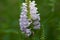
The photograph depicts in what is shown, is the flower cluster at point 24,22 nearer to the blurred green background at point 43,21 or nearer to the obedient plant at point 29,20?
the obedient plant at point 29,20

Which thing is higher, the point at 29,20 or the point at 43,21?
the point at 29,20

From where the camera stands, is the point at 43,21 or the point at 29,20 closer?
the point at 29,20

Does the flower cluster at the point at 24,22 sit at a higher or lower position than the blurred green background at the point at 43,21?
higher

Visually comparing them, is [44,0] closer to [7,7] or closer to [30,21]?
[7,7]

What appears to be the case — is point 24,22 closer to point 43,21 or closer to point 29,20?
point 29,20

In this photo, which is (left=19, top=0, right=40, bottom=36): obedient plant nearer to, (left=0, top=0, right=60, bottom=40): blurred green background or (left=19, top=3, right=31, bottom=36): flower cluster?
(left=19, top=3, right=31, bottom=36): flower cluster

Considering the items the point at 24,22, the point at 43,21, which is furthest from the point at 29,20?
the point at 43,21

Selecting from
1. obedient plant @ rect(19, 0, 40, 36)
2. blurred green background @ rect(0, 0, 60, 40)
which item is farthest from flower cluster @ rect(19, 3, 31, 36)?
blurred green background @ rect(0, 0, 60, 40)

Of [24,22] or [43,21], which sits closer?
[24,22]

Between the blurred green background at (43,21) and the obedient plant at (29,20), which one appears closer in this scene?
the obedient plant at (29,20)

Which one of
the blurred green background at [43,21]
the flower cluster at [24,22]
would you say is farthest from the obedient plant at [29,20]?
the blurred green background at [43,21]

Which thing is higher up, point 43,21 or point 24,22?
point 24,22

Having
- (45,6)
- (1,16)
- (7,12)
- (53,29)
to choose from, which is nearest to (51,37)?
(53,29)
